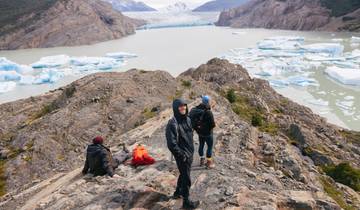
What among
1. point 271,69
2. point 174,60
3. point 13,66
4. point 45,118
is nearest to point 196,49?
point 174,60

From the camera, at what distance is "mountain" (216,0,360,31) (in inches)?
3398

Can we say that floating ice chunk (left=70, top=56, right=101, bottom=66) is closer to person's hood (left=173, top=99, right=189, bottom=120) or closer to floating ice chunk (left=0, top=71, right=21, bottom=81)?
Result: floating ice chunk (left=0, top=71, right=21, bottom=81)

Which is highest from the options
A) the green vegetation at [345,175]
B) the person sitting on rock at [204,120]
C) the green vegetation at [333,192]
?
the person sitting on rock at [204,120]

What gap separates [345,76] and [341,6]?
214 feet

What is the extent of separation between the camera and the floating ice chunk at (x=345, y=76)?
33.4 meters

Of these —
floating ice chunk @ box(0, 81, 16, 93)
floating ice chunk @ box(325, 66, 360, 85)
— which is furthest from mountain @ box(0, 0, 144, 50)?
floating ice chunk @ box(325, 66, 360, 85)

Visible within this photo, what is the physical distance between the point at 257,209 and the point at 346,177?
267 inches

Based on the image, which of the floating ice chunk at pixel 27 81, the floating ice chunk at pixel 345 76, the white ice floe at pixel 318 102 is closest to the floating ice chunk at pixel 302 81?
the floating ice chunk at pixel 345 76

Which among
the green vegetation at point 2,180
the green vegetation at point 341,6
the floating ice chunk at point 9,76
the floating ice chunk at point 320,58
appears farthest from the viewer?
the green vegetation at point 341,6

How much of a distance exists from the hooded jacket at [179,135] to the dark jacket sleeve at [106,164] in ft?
7.89

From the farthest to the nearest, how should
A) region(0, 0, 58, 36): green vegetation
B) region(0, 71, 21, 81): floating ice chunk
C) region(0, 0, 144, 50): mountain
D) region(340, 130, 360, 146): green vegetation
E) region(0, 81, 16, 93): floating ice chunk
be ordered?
region(0, 0, 58, 36): green vegetation < region(0, 0, 144, 50): mountain < region(0, 71, 21, 81): floating ice chunk < region(0, 81, 16, 93): floating ice chunk < region(340, 130, 360, 146): green vegetation

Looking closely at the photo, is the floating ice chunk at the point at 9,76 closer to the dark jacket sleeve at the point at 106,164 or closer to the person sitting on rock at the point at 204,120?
the dark jacket sleeve at the point at 106,164

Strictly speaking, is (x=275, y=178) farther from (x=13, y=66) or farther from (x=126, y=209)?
(x=13, y=66)

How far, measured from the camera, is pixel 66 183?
8891 millimetres
